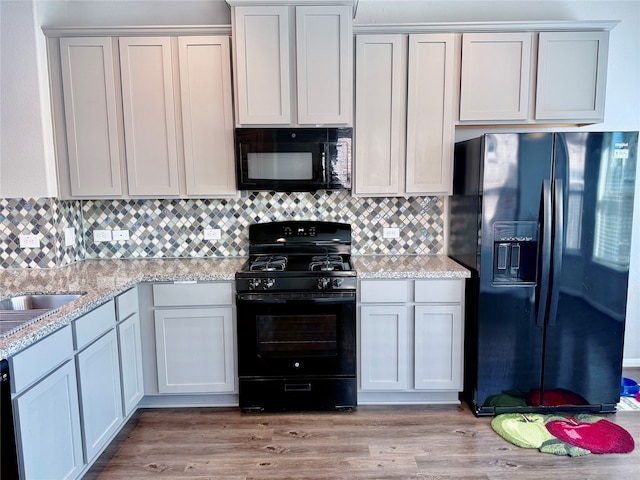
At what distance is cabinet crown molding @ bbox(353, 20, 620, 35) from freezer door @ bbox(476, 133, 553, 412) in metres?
0.81

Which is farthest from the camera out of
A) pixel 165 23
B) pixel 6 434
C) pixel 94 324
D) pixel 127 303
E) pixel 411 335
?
pixel 165 23

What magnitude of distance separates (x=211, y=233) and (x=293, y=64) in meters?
1.34

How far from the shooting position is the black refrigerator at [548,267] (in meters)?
2.34

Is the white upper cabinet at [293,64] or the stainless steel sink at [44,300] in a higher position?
the white upper cabinet at [293,64]

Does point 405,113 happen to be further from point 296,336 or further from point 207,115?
point 296,336

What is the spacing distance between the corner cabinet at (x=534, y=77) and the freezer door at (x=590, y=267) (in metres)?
0.42

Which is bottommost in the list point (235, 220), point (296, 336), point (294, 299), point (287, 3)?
point (296, 336)

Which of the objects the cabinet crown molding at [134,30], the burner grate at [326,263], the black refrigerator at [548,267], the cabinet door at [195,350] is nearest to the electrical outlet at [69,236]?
the cabinet door at [195,350]

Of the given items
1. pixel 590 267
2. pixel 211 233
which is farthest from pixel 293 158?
pixel 590 267

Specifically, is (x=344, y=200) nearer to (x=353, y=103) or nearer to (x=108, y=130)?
(x=353, y=103)

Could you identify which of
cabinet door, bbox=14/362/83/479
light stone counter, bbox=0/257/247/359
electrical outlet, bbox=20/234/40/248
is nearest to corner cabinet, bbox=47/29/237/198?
electrical outlet, bbox=20/234/40/248

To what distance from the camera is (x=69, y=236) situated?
2824 millimetres

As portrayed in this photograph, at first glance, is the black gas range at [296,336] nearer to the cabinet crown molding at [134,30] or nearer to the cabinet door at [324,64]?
the cabinet door at [324,64]

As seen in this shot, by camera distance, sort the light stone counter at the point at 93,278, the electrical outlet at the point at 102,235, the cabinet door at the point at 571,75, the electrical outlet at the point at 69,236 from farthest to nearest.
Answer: the electrical outlet at the point at 102,235 < the electrical outlet at the point at 69,236 < the cabinet door at the point at 571,75 < the light stone counter at the point at 93,278
